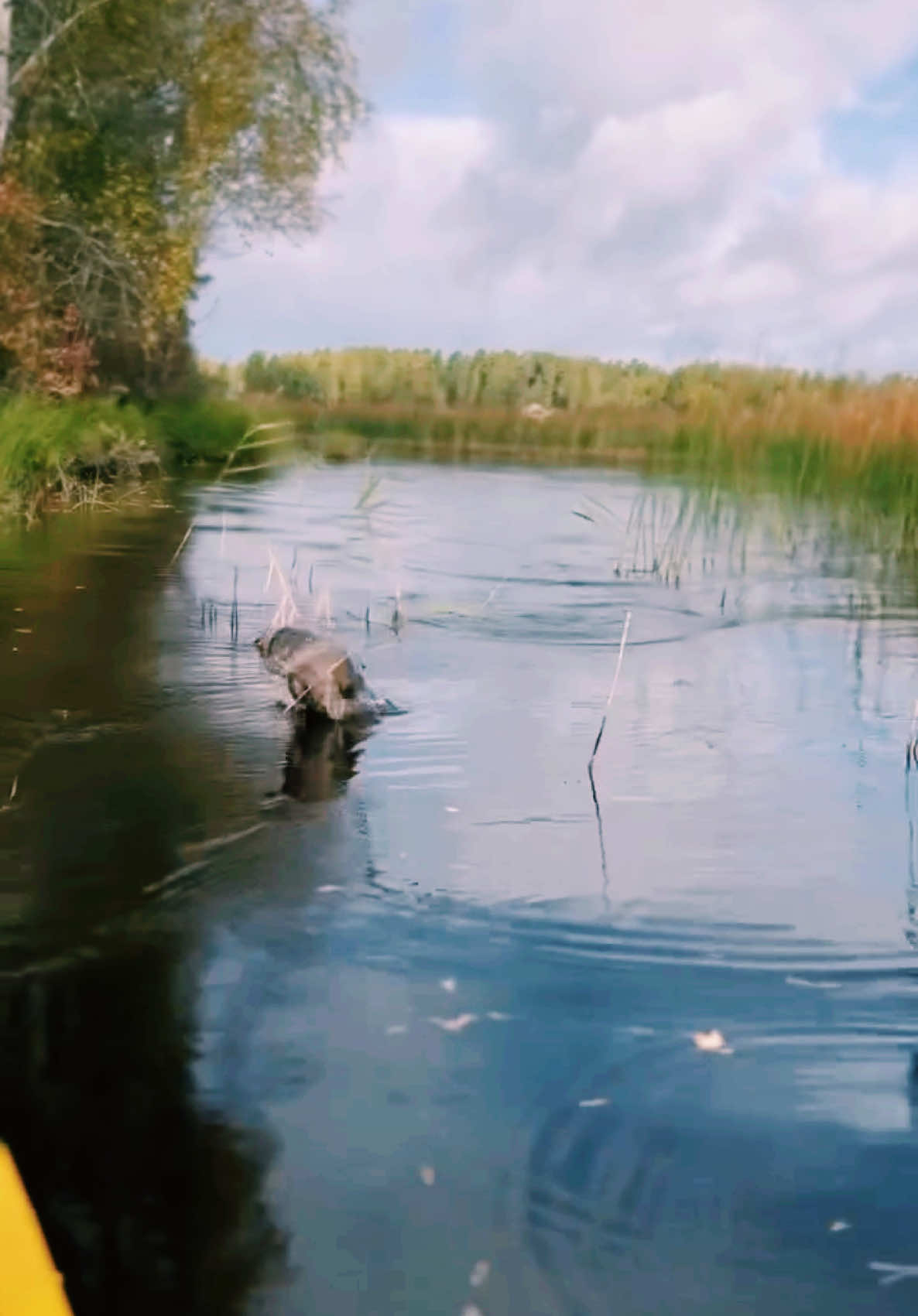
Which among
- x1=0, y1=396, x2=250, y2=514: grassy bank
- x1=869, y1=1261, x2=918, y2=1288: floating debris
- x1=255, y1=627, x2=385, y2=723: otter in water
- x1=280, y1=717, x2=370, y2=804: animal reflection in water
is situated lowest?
x1=869, y1=1261, x2=918, y2=1288: floating debris

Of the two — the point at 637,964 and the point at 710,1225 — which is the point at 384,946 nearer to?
the point at 637,964

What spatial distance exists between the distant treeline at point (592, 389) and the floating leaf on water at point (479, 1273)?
5485mm

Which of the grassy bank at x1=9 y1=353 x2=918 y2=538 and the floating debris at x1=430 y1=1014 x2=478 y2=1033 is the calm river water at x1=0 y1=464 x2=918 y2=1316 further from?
the grassy bank at x1=9 y1=353 x2=918 y2=538

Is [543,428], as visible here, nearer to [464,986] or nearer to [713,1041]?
[464,986]

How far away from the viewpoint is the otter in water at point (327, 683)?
3.55 meters

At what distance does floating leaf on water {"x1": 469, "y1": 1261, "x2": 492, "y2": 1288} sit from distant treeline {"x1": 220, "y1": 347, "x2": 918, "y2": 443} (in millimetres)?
5485

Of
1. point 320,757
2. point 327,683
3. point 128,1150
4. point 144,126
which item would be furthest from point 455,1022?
point 144,126

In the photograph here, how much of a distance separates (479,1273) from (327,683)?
229 cm

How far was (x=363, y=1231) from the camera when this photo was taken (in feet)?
4.60

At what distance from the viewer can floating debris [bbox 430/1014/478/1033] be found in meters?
1.85

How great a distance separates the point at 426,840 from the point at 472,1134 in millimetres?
1074

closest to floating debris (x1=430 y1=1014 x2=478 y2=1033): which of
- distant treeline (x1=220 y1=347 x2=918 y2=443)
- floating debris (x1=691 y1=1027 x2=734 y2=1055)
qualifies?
floating debris (x1=691 y1=1027 x2=734 y2=1055)

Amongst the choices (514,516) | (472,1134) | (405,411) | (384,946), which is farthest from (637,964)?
(405,411)

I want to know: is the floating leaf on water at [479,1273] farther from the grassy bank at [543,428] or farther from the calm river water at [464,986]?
the grassy bank at [543,428]
